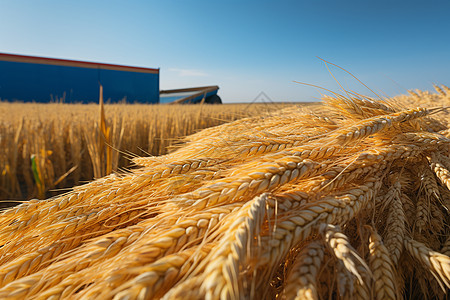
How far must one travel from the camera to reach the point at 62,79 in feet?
49.1

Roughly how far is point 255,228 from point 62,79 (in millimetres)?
18437

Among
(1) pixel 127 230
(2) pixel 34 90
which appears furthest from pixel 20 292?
(2) pixel 34 90

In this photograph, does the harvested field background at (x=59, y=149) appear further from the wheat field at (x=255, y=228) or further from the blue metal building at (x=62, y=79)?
the blue metal building at (x=62, y=79)

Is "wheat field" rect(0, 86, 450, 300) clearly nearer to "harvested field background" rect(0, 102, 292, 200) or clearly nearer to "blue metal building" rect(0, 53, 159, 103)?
"harvested field background" rect(0, 102, 292, 200)

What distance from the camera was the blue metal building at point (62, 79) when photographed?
1393 centimetres

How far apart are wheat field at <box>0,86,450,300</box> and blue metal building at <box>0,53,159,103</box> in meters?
14.9

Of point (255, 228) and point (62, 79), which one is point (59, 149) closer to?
point (255, 228)

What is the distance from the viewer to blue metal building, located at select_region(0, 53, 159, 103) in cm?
1393

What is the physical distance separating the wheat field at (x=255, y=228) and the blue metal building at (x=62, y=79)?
48.9 ft

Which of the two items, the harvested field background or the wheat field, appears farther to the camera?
the harvested field background

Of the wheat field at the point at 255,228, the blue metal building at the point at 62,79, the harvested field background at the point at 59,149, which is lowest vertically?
the harvested field background at the point at 59,149

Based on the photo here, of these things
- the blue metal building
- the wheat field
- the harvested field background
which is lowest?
the harvested field background

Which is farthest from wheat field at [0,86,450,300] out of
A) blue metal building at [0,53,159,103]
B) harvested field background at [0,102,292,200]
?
blue metal building at [0,53,159,103]

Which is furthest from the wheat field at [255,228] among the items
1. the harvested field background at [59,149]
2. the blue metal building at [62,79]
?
the blue metal building at [62,79]
